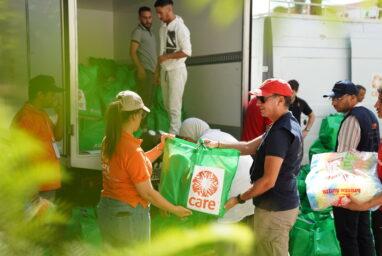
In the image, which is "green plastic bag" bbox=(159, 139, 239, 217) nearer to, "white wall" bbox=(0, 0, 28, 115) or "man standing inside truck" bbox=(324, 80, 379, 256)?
"man standing inside truck" bbox=(324, 80, 379, 256)

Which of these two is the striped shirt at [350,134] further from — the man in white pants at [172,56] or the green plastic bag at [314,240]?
the man in white pants at [172,56]

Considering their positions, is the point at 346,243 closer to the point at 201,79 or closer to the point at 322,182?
the point at 322,182

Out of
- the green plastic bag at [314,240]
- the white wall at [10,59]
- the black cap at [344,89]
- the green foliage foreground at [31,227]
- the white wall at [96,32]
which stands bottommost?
the green plastic bag at [314,240]

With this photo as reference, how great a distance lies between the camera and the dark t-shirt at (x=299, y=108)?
6.21 meters

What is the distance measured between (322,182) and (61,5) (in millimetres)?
2379

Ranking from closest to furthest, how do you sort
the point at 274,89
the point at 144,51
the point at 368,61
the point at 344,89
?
the point at 274,89
the point at 344,89
the point at 144,51
the point at 368,61

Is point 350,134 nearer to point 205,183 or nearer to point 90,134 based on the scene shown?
point 205,183

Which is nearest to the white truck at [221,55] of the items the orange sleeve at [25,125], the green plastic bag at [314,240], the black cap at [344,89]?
the black cap at [344,89]

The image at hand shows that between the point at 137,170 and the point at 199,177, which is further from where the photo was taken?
the point at 199,177

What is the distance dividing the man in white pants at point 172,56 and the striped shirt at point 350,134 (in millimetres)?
1804

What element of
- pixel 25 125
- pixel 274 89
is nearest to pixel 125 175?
pixel 274 89

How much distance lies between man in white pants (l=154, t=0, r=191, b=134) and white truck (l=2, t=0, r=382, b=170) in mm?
257

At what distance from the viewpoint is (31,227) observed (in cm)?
77

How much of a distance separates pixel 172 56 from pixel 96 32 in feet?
8.48
